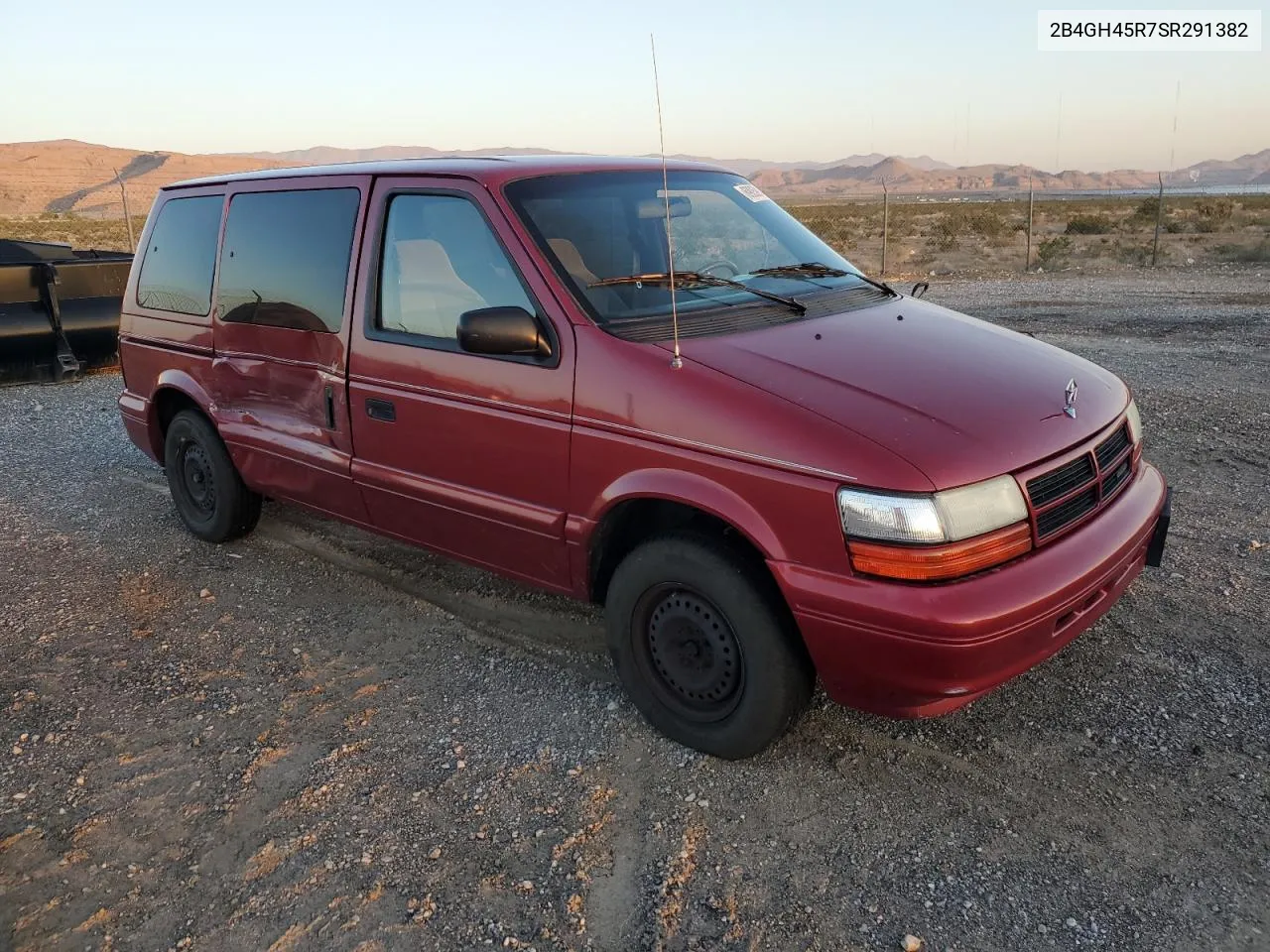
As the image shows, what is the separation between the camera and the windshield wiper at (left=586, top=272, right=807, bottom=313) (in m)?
3.36

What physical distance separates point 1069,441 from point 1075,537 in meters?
0.30

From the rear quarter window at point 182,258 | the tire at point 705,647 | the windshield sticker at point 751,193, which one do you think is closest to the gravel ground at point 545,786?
the tire at point 705,647

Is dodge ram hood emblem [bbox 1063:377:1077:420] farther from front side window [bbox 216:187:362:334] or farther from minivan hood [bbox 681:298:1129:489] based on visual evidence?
front side window [bbox 216:187:362:334]

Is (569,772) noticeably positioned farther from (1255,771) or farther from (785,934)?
(1255,771)

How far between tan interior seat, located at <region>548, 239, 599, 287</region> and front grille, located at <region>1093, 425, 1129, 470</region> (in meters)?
1.82

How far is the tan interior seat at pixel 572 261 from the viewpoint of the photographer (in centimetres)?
331

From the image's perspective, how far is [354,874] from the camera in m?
2.69

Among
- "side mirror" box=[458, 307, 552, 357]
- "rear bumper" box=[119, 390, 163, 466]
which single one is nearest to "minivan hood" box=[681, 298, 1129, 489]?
"side mirror" box=[458, 307, 552, 357]

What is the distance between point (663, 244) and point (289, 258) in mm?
1850

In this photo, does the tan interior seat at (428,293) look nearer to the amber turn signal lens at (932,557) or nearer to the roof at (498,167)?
the roof at (498,167)

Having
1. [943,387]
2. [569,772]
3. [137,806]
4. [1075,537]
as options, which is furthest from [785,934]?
[137,806]

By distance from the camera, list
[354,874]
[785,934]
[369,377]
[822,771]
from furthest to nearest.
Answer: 1. [369,377]
2. [822,771]
3. [354,874]
4. [785,934]

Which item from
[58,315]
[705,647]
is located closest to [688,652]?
[705,647]

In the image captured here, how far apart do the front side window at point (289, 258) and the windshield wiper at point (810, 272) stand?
180 centimetres
